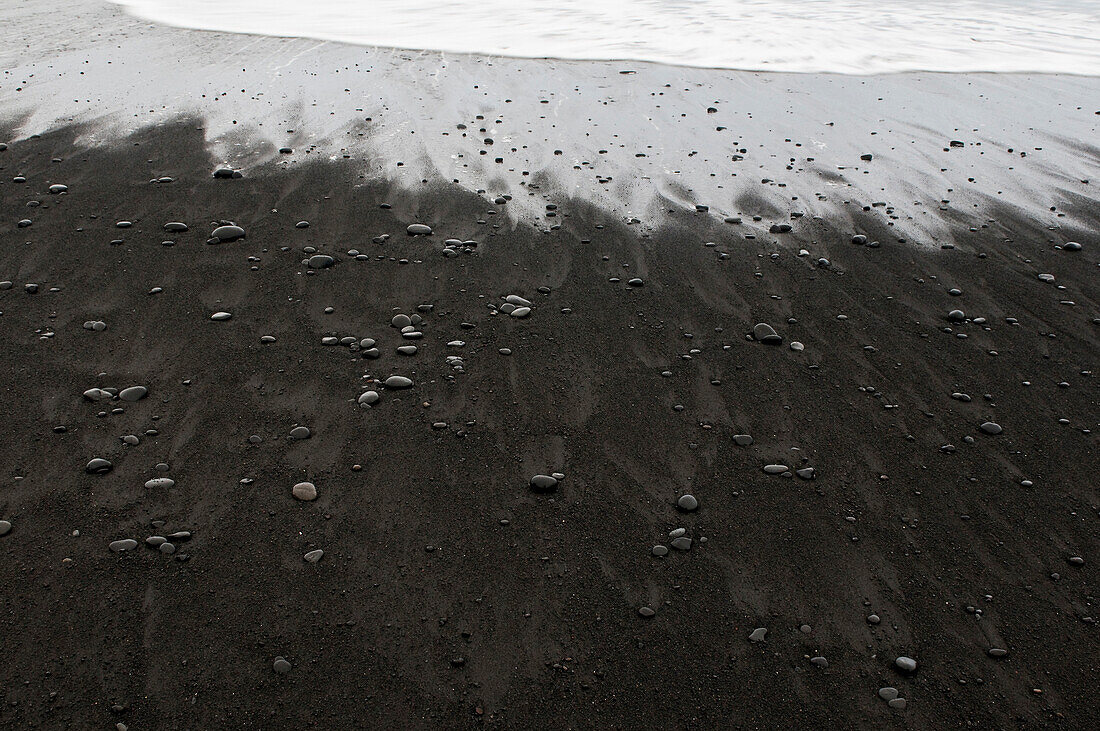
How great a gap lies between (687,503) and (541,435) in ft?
2.92

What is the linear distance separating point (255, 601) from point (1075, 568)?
3.61 metres

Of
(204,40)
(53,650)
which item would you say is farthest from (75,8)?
(53,650)

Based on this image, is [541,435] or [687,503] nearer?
[687,503]

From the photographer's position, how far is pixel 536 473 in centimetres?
379

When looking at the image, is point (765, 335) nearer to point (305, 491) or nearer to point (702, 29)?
point (305, 491)

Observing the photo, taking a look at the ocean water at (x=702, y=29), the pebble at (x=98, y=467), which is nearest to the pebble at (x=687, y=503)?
the pebble at (x=98, y=467)

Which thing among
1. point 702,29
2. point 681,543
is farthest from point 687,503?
point 702,29

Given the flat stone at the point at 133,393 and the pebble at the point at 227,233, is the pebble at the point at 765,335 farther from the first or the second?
the pebble at the point at 227,233

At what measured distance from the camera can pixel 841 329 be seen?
5.06 meters

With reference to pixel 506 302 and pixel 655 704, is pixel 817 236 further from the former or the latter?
pixel 655 704

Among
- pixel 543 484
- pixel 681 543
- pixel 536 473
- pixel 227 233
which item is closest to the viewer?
pixel 681 543

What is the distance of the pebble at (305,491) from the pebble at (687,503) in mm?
1757

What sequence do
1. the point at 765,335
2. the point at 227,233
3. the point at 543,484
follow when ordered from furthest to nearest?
the point at 227,233
the point at 765,335
the point at 543,484

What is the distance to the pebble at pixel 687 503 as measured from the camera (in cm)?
358
